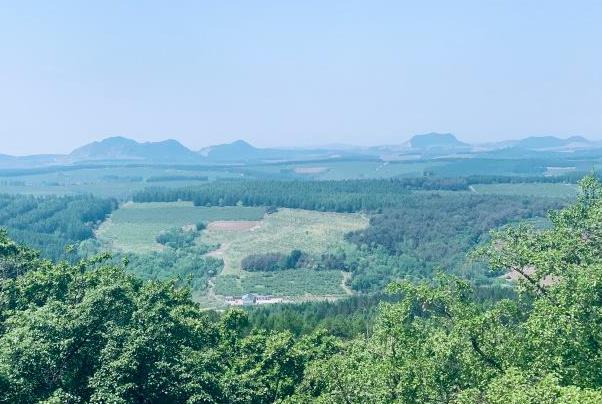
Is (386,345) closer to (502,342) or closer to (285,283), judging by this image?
(502,342)

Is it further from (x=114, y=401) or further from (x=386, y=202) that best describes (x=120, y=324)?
(x=386, y=202)

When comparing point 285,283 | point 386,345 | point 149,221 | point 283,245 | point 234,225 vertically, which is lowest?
point 285,283

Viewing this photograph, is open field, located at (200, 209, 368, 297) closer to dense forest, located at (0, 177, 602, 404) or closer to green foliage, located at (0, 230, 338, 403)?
green foliage, located at (0, 230, 338, 403)

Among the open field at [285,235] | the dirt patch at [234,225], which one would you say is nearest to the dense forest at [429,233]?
the open field at [285,235]

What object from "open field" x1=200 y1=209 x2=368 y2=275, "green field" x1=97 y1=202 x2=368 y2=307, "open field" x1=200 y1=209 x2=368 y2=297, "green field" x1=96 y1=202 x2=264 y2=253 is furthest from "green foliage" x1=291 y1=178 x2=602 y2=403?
"green field" x1=96 y1=202 x2=264 y2=253

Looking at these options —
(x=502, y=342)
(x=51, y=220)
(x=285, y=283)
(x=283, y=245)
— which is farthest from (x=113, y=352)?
(x=51, y=220)

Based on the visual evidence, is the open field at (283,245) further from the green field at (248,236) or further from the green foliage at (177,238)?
the green foliage at (177,238)
